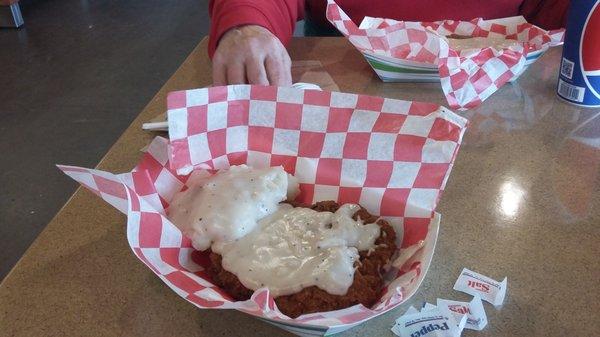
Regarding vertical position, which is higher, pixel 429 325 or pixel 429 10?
pixel 429 325

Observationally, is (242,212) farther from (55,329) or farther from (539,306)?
(539,306)

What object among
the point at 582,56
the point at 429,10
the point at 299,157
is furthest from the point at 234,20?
the point at 582,56

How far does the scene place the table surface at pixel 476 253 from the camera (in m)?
0.68

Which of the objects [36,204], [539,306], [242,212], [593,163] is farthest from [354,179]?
[36,204]

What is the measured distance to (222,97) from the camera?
3.03ft

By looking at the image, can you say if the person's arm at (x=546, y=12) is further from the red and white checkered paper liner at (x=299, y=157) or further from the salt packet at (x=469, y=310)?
the salt packet at (x=469, y=310)

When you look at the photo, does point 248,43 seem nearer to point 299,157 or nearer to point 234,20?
point 234,20

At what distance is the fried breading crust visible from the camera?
2.13 feet

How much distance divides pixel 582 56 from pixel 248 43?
633mm

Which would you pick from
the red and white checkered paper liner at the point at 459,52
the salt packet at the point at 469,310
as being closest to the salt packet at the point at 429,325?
the salt packet at the point at 469,310

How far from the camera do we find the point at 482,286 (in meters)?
0.71

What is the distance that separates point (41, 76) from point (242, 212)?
127 inches

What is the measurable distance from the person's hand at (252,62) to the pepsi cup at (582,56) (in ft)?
1.75

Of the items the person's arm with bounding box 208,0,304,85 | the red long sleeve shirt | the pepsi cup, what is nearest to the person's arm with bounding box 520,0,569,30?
the red long sleeve shirt
